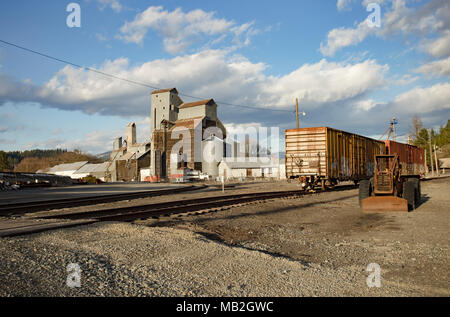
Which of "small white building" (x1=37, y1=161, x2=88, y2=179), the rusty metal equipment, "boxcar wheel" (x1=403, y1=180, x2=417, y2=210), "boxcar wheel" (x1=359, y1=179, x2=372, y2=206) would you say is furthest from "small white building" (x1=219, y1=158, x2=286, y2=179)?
"small white building" (x1=37, y1=161, x2=88, y2=179)

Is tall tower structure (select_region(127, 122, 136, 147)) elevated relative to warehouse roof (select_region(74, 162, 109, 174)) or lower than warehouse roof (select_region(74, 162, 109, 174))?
elevated

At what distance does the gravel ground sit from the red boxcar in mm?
15185

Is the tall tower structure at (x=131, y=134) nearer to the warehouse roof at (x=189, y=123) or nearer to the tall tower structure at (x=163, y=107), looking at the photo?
the tall tower structure at (x=163, y=107)

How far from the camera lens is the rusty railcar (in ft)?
62.2

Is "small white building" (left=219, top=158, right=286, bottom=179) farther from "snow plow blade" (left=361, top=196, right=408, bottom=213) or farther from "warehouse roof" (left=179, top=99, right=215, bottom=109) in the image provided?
"snow plow blade" (left=361, top=196, right=408, bottom=213)

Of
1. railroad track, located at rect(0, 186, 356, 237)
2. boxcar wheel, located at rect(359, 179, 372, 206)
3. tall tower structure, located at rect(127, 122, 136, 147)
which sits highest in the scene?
tall tower structure, located at rect(127, 122, 136, 147)

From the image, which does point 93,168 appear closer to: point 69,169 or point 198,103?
point 69,169

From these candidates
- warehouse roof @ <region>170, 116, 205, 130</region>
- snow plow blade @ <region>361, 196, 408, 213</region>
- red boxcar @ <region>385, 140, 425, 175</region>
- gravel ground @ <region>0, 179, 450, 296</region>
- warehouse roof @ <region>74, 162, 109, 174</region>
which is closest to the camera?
gravel ground @ <region>0, 179, 450, 296</region>

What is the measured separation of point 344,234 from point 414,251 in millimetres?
2130

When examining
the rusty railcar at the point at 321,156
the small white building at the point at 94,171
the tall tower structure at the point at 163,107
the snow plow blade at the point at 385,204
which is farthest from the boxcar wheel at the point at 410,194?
the small white building at the point at 94,171

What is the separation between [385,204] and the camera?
39.6 ft

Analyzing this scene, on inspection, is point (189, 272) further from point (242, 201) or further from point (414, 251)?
point (242, 201)
